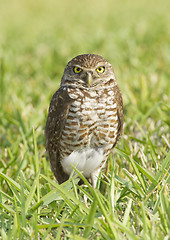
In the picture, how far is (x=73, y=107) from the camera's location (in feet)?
10.2

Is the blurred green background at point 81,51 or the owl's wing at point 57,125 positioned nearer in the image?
the owl's wing at point 57,125

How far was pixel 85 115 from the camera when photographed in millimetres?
3078

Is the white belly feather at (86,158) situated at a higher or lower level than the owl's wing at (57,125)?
lower

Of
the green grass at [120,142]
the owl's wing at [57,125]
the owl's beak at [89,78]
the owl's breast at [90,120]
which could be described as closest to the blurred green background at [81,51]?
the green grass at [120,142]

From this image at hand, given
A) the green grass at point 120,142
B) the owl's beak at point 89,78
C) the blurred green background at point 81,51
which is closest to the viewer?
the green grass at point 120,142

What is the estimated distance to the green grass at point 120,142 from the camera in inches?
90.4

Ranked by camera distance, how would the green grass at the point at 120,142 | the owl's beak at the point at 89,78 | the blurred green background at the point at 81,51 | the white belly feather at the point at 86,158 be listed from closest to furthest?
the green grass at the point at 120,142, the owl's beak at the point at 89,78, the white belly feather at the point at 86,158, the blurred green background at the point at 81,51

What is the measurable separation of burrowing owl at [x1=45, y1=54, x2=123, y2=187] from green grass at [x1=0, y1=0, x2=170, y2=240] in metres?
0.22

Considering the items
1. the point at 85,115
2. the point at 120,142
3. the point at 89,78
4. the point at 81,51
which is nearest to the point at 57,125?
the point at 85,115

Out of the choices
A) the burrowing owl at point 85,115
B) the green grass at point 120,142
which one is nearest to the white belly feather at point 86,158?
the burrowing owl at point 85,115

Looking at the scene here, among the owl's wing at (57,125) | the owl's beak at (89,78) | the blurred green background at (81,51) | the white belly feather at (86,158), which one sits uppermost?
the blurred green background at (81,51)

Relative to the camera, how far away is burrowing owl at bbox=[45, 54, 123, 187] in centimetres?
310

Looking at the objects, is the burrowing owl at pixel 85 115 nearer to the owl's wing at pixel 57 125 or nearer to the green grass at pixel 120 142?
the owl's wing at pixel 57 125

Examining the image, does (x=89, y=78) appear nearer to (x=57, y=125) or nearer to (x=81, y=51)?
(x=57, y=125)
